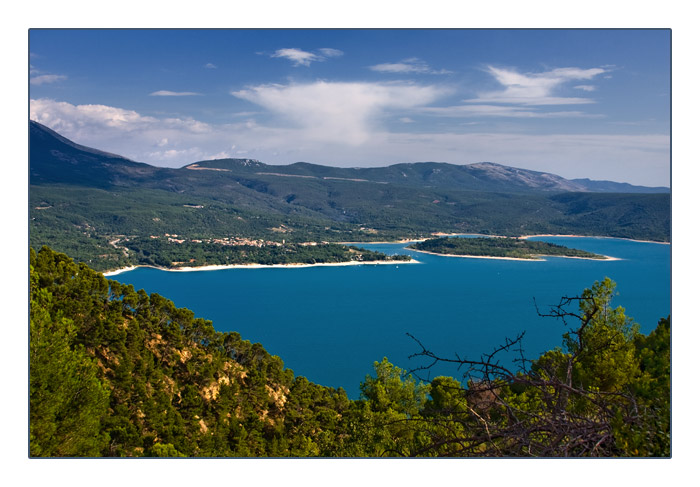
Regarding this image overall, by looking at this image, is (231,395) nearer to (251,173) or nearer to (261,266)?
(261,266)

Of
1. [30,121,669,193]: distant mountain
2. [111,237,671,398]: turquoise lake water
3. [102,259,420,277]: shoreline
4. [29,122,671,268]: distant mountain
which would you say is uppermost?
[30,121,669,193]: distant mountain

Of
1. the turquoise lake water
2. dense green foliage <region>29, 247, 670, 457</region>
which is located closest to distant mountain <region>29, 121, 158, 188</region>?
the turquoise lake water

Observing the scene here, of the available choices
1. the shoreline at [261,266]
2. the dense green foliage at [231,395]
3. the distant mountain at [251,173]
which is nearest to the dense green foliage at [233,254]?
the shoreline at [261,266]

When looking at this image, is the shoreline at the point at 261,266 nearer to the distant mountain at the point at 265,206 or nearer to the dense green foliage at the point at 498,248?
the distant mountain at the point at 265,206

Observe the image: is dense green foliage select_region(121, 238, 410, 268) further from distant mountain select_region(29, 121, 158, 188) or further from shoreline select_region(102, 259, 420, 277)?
distant mountain select_region(29, 121, 158, 188)

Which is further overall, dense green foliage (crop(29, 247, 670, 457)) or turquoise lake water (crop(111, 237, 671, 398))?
turquoise lake water (crop(111, 237, 671, 398))

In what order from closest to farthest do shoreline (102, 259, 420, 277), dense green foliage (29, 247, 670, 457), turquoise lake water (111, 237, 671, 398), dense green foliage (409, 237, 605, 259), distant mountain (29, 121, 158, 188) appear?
dense green foliage (29, 247, 670, 457) < turquoise lake water (111, 237, 671, 398) < shoreline (102, 259, 420, 277) < dense green foliage (409, 237, 605, 259) < distant mountain (29, 121, 158, 188)

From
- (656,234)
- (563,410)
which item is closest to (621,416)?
(563,410)

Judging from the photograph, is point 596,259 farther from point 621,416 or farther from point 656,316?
point 621,416

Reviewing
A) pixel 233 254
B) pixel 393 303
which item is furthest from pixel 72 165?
pixel 393 303
